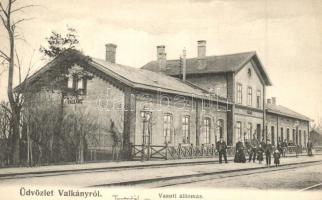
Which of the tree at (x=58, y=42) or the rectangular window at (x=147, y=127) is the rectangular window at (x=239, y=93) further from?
the tree at (x=58, y=42)

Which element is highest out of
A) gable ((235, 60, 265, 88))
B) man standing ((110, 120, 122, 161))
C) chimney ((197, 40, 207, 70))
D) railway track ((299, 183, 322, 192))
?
chimney ((197, 40, 207, 70))

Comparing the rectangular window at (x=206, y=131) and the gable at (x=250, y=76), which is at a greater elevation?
the gable at (x=250, y=76)

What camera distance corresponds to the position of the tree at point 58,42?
50.0 ft

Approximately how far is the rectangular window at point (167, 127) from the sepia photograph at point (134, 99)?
5cm

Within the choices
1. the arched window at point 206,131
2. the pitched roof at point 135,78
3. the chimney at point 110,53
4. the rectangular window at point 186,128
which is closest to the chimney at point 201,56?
the arched window at point 206,131

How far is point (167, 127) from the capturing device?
22031 millimetres

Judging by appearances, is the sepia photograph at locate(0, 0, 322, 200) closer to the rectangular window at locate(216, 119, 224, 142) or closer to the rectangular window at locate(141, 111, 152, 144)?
the rectangular window at locate(141, 111, 152, 144)

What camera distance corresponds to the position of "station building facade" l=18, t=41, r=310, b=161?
19.0 m

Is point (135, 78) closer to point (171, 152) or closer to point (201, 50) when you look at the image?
point (171, 152)

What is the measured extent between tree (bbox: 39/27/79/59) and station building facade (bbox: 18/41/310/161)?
940 millimetres

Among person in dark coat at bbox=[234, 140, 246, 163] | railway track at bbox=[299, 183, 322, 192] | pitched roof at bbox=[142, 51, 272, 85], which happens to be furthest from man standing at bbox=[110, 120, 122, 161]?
pitched roof at bbox=[142, 51, 272, 85]

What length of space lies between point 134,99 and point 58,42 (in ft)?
16.2

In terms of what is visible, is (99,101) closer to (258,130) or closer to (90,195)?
(90,195)

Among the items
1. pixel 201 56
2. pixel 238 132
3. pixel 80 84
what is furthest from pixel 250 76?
pixel 80 84
